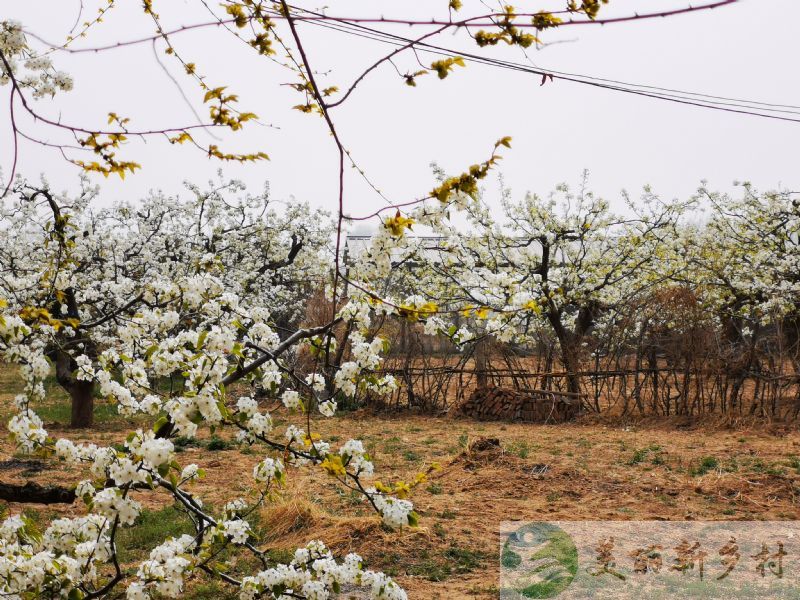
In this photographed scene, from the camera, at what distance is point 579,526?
209 inches

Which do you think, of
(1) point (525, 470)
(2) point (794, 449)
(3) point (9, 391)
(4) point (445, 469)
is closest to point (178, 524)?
(4) point (445, 469)

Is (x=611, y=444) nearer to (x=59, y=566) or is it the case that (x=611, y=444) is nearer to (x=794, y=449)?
(x=794, y=449)

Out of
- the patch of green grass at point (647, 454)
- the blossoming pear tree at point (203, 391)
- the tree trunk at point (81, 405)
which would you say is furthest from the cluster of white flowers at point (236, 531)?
the tree trunk at point (81, 405)

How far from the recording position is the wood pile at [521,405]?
10.7 meters

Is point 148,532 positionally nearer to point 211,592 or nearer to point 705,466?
point 211,592

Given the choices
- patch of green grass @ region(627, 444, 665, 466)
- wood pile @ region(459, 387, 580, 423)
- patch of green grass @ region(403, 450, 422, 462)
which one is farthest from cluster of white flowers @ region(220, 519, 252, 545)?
wood pile @ region(459, 387, 580, 423)

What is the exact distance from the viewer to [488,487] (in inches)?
263

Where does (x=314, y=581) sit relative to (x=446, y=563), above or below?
above

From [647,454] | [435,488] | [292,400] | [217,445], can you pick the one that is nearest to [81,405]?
[217,445]

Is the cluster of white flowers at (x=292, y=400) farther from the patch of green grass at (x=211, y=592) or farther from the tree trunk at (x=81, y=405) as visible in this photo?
the tree trunk at (x=81, y=405)

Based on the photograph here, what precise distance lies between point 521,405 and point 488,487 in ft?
14.3

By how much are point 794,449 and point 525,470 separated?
305cm

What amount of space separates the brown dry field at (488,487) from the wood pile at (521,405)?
798 mm

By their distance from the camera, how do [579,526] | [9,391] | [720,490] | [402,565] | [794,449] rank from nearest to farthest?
[402,565]
[579,526]
[720,490]
[794,449]
[9,391]
